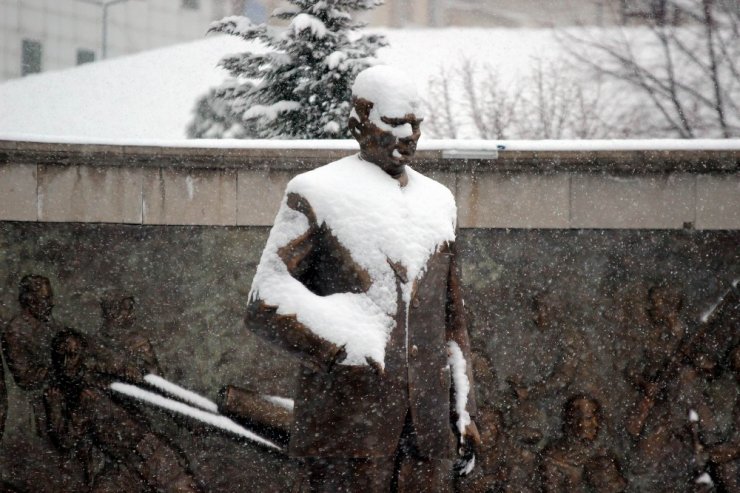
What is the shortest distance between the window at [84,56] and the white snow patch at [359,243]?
81.2ft

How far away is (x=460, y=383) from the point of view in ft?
12.5

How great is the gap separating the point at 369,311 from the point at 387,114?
696 millimetres

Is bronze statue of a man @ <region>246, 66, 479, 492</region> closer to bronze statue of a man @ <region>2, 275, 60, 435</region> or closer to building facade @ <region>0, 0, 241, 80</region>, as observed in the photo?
bronze statue of a man @ <region>2, 275, 60, 435</region>

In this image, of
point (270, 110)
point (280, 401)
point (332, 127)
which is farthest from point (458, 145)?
point (270, 110)

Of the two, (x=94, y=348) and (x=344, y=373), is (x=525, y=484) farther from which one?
(x=344, y=373)

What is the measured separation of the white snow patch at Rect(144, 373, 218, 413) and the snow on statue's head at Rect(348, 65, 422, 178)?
3553 millimetres

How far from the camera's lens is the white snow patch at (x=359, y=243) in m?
3.48

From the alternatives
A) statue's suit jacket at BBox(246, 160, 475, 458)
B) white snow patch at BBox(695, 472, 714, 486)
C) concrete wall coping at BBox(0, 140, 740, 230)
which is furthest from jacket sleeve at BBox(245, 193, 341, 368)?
white snow patch at BBox(695, 472, 714, 486)

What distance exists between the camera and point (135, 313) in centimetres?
684

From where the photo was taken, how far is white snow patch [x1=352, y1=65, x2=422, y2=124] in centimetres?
364

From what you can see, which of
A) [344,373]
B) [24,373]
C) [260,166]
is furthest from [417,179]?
[24,373]

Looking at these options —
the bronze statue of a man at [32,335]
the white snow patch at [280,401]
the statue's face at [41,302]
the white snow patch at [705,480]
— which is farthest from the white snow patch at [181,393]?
the white snow patch at [705,480]

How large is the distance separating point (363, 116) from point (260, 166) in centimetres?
311

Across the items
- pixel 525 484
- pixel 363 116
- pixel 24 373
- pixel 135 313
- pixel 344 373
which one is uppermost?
pixel 363 116
